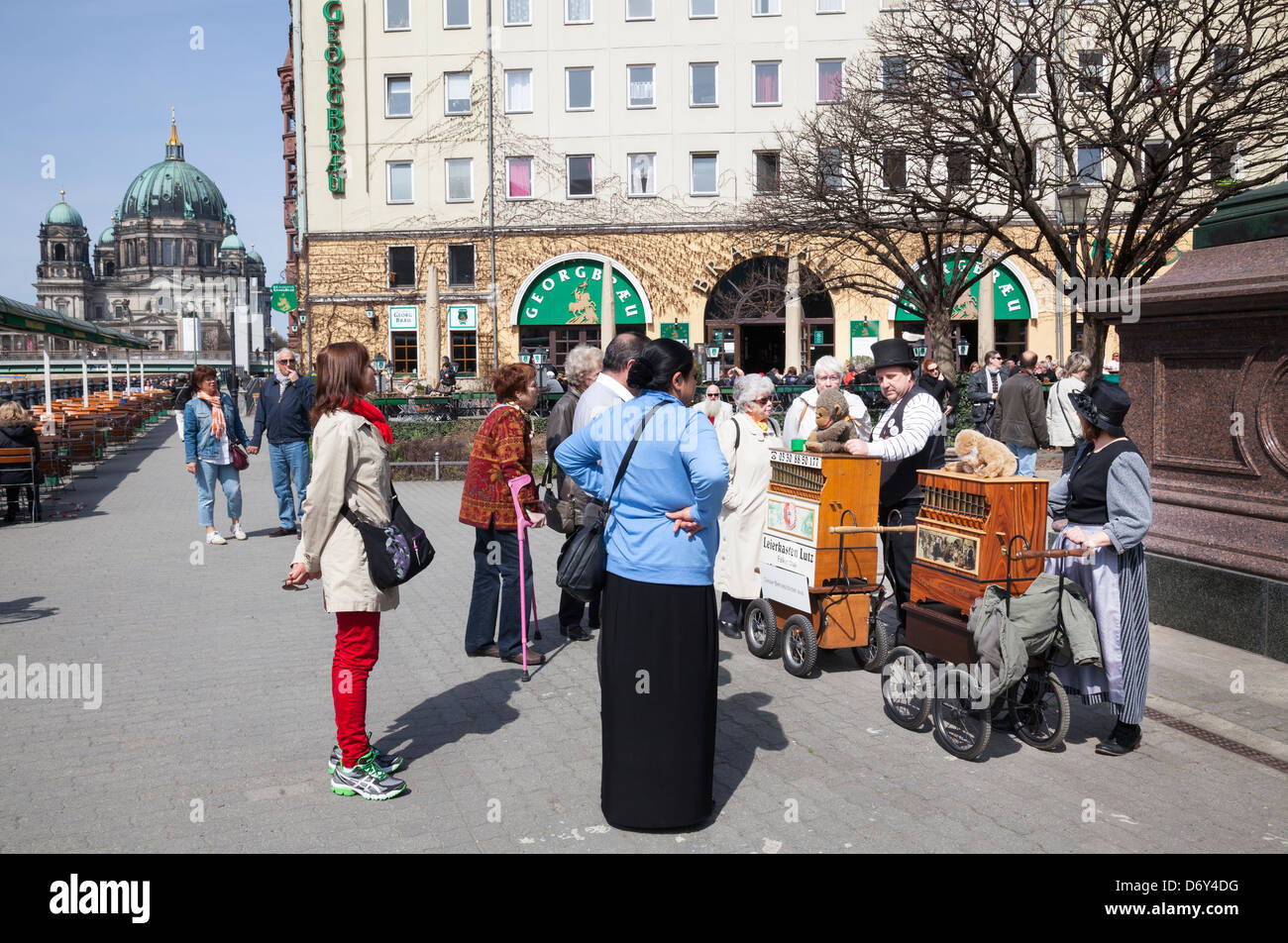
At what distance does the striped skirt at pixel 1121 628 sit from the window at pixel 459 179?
37374 mm

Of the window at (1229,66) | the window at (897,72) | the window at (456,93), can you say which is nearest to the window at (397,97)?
the window at (456,93)

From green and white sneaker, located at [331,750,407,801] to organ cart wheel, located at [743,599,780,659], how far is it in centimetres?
307

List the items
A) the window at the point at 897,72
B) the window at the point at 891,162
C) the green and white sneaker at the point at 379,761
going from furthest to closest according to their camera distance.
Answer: the window at the point at 891,162
the window at the point at 897,72
the green and white sneaker at the point at 379,761

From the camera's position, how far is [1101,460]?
17.6 feet

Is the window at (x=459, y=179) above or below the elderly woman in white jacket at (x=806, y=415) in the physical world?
above

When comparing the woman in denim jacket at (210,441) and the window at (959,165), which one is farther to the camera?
the window at (959,165)

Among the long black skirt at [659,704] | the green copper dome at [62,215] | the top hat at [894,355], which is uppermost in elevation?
the green copper dome at [62,215]

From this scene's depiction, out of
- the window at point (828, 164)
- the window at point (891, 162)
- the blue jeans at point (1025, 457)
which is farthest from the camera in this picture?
the window at point (828, 164)

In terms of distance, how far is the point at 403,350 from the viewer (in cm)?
4125

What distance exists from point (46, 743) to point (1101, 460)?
549 centimetres

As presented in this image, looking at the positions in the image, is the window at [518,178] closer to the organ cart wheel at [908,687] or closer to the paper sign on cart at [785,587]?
the paper sign on cart at [785,587]

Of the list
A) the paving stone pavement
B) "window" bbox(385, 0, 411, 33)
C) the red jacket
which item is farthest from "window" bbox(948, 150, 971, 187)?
"window" bbox(385, 0, 411, 33)

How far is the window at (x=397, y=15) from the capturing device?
40.0 meters

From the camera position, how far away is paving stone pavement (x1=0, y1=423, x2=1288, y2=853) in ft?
14.9
